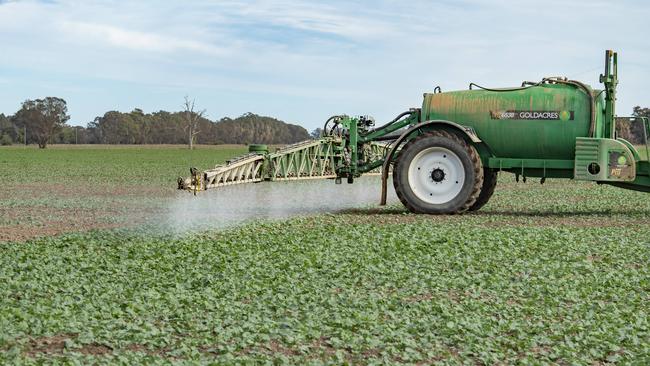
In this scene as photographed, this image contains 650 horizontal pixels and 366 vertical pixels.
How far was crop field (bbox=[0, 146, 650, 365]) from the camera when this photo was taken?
840cm

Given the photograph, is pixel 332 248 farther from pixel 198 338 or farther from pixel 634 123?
pixel 634 123

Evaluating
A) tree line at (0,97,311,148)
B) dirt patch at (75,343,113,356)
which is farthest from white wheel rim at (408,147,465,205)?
tree line at (0,97,311,148)

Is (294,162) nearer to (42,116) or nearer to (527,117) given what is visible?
(527,117)

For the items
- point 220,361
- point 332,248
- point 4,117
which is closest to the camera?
point 220,361

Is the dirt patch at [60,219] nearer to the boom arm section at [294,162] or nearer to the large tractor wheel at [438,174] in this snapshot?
the boom arm section at [294,162]

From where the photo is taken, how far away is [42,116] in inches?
5792

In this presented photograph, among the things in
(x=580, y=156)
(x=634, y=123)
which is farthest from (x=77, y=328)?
(x=634, y=123)

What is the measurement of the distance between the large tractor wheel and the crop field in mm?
471

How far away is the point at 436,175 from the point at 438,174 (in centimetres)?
5

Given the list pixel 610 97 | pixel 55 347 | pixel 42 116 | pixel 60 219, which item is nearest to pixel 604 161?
pixel 610 97

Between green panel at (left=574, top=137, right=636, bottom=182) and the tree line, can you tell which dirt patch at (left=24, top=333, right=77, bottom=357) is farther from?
the tree line

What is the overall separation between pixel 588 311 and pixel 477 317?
131cm

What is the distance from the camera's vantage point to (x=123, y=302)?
1011 cm

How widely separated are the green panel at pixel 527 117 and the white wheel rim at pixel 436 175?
803mm
